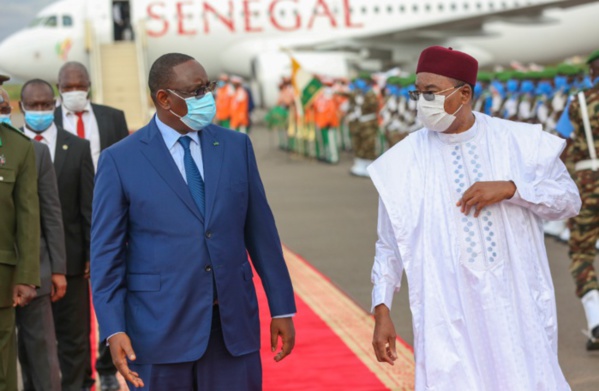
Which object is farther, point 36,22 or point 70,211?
point 36,22

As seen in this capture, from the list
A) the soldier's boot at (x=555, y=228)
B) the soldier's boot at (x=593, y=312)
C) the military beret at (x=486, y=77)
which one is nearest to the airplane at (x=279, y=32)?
the military beret at (x=486, y=77)

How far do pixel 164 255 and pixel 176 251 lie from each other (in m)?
0.05

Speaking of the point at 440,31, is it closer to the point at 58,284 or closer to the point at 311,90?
the point at 311,90

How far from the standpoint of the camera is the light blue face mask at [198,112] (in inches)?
154

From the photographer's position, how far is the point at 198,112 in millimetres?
3916

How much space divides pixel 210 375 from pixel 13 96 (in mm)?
54124

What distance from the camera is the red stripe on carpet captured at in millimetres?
6551

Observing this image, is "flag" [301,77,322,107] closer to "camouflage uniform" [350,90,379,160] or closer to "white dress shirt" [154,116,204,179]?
"camouflage uniform" [350,90,379,160]

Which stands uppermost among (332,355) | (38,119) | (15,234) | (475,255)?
(38,119)

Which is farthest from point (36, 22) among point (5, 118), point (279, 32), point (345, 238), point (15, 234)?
point (15, 234)

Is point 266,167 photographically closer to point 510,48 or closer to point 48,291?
point 510,48

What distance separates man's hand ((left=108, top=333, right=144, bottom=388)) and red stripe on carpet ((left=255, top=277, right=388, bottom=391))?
2750 millimetres

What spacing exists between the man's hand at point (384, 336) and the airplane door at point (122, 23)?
33004mm

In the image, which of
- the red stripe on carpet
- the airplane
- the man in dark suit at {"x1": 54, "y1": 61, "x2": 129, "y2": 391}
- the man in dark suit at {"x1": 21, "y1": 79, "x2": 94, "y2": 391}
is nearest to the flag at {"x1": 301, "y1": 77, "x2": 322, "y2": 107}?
the airplane
